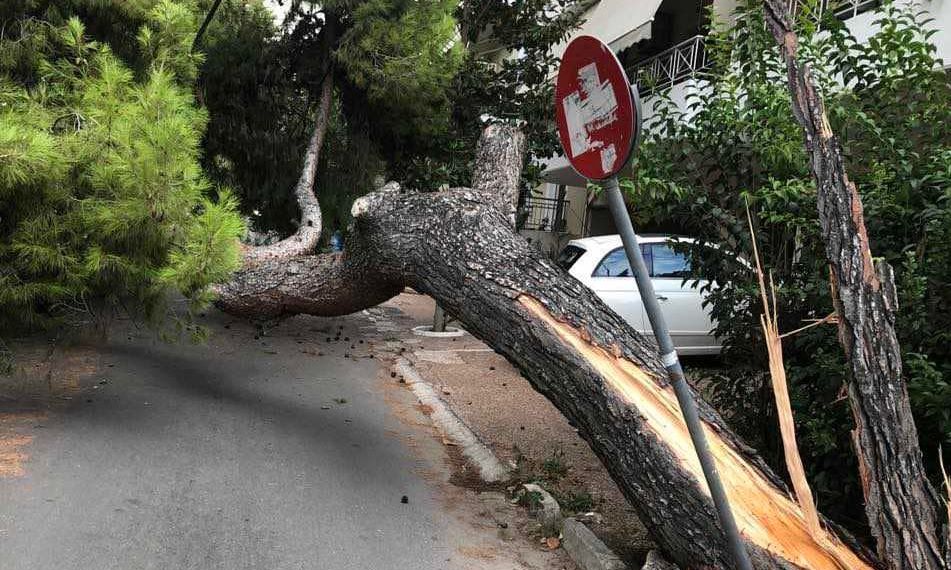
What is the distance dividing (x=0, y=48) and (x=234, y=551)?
174 inches

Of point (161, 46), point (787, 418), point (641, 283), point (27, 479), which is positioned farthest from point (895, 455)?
point (161, 46)

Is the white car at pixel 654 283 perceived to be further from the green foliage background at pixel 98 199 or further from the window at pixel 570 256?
the green foliage background at pixel 98 199

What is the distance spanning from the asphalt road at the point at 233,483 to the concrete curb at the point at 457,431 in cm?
22

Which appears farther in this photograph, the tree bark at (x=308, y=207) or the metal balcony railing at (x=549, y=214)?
the metal balcony railing at (x=549, y=214)

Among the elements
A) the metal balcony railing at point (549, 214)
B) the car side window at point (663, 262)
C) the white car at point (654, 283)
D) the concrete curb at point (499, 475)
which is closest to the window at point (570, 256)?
the white car at point (654, 283)

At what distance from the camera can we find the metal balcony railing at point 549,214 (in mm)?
22547

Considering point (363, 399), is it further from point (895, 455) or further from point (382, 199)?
point (895, 455)

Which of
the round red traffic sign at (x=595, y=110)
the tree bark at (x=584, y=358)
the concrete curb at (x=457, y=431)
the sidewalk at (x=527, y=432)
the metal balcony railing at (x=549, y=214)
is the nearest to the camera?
the round red traffic sign at (x=595, y=110)

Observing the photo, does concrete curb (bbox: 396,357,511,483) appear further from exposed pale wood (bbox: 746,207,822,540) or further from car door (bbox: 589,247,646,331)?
exposed pale wood (bbox: 746,207,822,540)

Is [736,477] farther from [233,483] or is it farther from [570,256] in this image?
[570,256]

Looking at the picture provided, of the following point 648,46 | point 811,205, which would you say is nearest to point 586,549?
point 811,205

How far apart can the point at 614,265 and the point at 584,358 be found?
5359 millimetres

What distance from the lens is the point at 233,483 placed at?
496 centimetres

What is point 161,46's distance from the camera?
6.47 m
